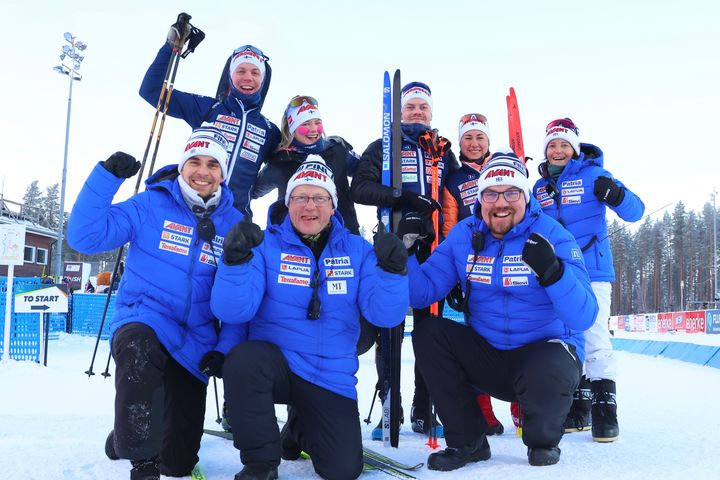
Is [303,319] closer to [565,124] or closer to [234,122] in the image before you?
[234,122]

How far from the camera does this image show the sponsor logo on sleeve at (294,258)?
8.44 feet

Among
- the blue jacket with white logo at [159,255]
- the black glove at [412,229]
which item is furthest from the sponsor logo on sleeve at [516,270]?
the blue jacket with white logo at [159,255]

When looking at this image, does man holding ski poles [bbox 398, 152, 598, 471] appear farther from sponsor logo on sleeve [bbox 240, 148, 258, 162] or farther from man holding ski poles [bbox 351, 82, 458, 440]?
Answer: sponsor logo on sleeve [bbox 240, 148, 258, 162]

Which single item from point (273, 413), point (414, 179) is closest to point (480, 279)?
point (414, 179)

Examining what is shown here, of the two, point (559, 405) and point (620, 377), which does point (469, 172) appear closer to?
point (559, 405)

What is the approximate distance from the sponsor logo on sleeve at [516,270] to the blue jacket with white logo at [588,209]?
43.6 inches

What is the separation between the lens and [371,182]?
359 cm

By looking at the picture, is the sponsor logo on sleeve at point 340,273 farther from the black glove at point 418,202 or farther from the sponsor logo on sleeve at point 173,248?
the black glove at point 418,202

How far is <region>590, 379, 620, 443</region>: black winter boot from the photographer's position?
3.13m

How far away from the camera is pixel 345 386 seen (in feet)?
8.32

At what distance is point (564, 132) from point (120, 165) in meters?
2.96

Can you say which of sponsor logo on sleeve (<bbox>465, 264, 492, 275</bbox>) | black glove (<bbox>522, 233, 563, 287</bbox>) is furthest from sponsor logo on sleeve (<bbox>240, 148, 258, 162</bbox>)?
black glove (<bbox>522, 233, 563, 287</bbox>)

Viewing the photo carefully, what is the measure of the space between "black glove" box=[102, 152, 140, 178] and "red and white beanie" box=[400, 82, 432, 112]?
2151mm

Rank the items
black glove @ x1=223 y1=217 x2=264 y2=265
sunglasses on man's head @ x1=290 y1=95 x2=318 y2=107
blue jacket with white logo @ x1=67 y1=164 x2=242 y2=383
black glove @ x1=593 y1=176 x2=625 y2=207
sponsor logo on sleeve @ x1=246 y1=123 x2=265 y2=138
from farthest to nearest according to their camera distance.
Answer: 1. sunglasses on man's head @ x1=290 y1=95 x2=318 y2=107
2. sponsor logo on sleeve @ x1=246 y1=123 x2=265 y2=138
3. black glove @ x1=593 y1=176 x2=625 y2=207
4. blue jacket with white logo @ x1=67 y1=164 x2=242 y2=383
5. black glove @ x1=223 y1=217 x2=264 y2=265
